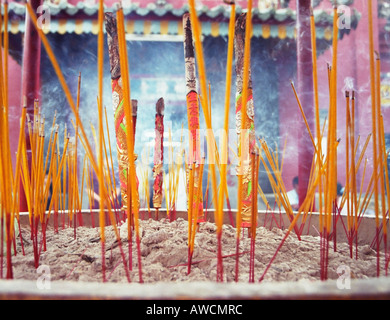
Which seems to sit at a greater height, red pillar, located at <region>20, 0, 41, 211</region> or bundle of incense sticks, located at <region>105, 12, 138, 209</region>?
red pillar, located at <region>20, 0, 41, 211</region>

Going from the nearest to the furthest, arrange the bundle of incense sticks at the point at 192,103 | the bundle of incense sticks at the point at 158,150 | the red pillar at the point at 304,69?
the bundle of incense sticks at the point at 192,103
the bundle of incense sticks at the point at 158,150
the red pillar at the point at 304,69

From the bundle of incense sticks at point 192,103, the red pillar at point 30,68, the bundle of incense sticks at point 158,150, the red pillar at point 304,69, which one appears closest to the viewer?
the bundle of incense sticks at point 192,103

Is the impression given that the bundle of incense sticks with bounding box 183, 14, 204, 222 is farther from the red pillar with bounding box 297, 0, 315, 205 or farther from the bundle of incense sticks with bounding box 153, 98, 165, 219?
the red pillar with bounding box 297, 0, 315, 205

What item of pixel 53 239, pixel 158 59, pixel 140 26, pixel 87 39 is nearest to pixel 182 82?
pixel 158 59

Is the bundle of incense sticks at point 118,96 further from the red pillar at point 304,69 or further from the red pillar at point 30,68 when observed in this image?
the red pillar at point 304,69

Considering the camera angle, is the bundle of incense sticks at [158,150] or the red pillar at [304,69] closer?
the bundle of incense sticks at [158,150]

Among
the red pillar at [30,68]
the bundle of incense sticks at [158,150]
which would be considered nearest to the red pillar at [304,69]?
the bundle of incense sticks at [158,150]

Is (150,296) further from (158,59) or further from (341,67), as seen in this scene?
(341,67)

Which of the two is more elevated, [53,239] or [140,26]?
[140,26]

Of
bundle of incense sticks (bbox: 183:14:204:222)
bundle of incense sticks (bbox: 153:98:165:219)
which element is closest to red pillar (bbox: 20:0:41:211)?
bundle of incense sticks (bbox: 153:98:165:219)

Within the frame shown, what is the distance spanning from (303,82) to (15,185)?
4.88ft

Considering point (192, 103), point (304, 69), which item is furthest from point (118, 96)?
point (304, 69)

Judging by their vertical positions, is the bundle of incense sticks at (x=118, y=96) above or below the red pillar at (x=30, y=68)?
below
